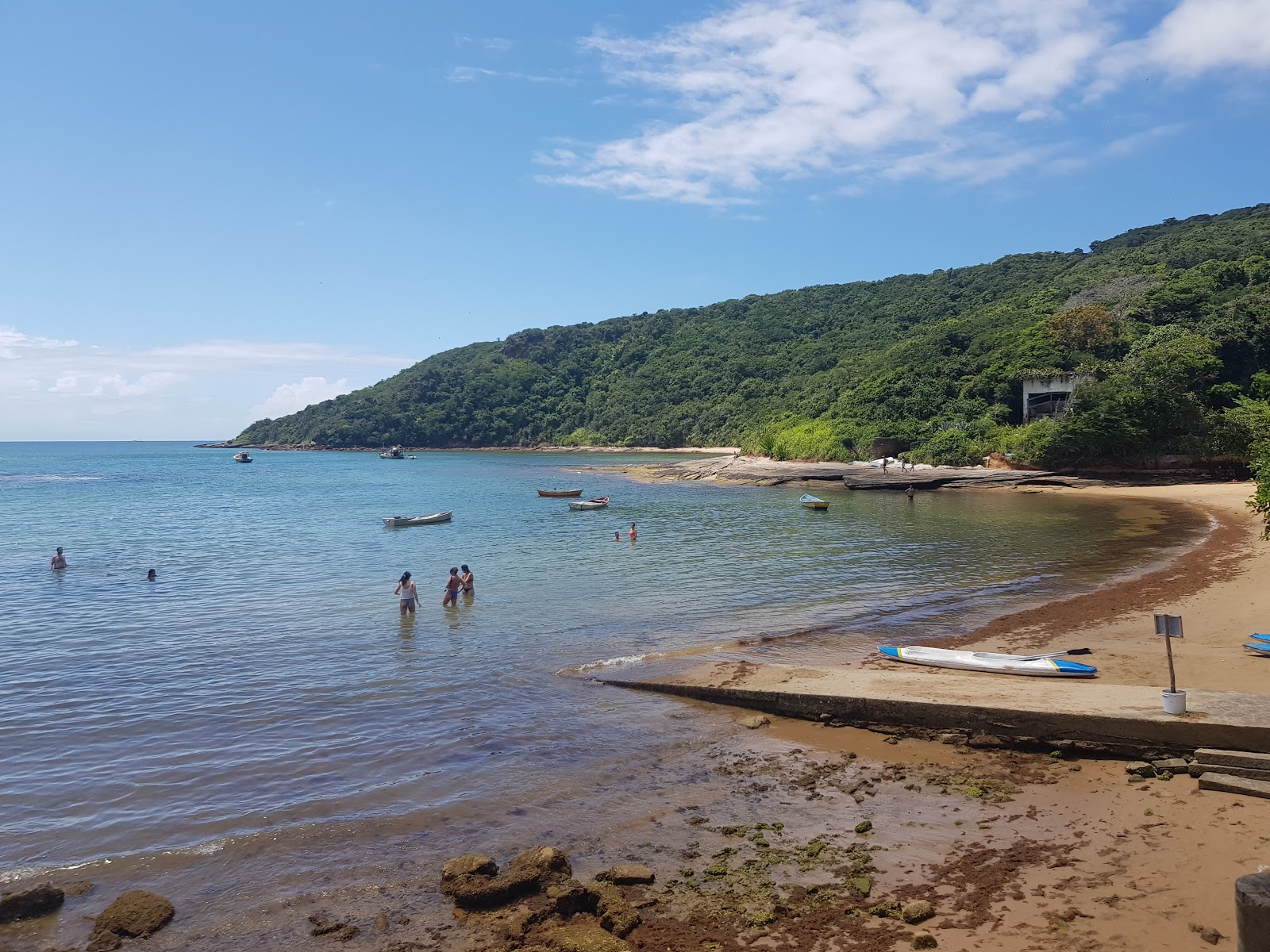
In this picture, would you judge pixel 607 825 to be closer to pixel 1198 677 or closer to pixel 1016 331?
pixel 1198 677

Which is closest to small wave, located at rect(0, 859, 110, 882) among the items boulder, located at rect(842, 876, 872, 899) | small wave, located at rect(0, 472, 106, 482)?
boulder, located at rect(842, 876, 872, 899)

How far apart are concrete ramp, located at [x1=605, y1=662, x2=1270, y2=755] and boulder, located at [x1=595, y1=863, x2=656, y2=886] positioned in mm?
4659

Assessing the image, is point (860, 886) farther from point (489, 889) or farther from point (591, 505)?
point (591, 505)

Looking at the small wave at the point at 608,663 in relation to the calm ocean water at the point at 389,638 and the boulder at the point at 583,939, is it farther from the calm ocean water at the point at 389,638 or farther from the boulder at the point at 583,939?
the boulder at the point at 583,939

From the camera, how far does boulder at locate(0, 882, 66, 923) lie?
676 centimetres

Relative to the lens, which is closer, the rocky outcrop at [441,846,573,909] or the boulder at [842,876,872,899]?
the boulder at [842,876,872,899]

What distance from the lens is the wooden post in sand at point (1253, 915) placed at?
12.7ft

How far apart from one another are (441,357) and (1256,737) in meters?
189

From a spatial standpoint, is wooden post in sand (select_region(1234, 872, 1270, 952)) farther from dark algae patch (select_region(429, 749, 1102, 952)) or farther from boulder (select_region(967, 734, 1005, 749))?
boulder (select_region(967, 734, 1005, 749))

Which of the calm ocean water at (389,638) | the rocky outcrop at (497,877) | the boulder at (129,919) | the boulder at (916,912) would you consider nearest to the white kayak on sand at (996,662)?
the calm ocean water at (389,638)

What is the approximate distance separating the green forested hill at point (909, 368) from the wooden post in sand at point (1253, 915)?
5255cm

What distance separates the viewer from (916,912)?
606 cm

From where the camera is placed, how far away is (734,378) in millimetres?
122688

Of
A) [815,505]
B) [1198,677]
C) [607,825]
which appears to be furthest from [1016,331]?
[607,825]
